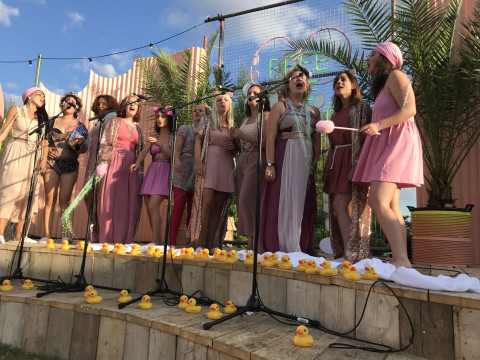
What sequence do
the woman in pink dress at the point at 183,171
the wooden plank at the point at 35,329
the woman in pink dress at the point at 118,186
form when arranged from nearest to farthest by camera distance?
the wooden plank at the point at 35,329 → the woman in pink dress at the point at 183,171 → the woman in pink dress at the point at 118,186

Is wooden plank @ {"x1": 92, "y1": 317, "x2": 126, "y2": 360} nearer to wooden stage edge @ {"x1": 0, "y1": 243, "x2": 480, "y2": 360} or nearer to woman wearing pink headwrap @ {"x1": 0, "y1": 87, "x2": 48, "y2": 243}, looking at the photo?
wooden stage edge @ {"x1": 0, "y1": 243, "x2": 480, "y2": 360}

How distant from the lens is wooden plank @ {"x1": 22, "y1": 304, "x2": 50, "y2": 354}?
8.25ft

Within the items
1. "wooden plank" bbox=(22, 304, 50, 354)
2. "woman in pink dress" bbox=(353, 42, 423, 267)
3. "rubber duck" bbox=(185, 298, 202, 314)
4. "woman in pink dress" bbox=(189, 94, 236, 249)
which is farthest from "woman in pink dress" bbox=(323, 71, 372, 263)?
"wooden plank" bbox=(22, 304, 50, 354)

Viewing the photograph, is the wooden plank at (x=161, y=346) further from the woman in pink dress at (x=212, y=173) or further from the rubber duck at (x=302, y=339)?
the woman in pink dress at (x=212, y=173)

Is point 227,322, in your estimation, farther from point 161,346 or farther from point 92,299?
point 92,299

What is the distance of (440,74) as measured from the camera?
13.0 feet

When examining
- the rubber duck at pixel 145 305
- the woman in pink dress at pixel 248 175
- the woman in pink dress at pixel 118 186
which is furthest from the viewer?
the woman in pink dress at pixel 118 186

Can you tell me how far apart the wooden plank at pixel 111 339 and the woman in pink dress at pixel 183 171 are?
6.82 feet

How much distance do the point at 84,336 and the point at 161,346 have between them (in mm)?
709

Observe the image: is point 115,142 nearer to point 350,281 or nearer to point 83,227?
point 83,227

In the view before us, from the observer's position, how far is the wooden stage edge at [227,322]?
1.54 meters

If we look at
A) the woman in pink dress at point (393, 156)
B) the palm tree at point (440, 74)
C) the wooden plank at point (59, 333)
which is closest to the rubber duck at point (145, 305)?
the wooden plank at point (59, 333)

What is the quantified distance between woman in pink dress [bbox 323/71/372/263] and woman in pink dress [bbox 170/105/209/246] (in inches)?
65.4

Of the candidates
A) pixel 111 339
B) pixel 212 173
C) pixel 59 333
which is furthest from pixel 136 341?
pixel 212 173
